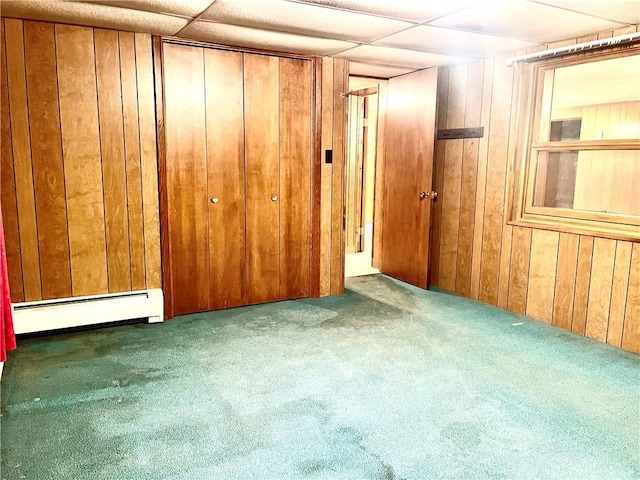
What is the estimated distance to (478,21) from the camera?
9.25 feet

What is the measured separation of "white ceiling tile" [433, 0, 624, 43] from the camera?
258cm

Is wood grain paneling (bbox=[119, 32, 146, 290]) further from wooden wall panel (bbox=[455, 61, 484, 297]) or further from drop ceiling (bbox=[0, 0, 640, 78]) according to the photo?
wooden wall panel (bbox=[455, 61, 484, 297])

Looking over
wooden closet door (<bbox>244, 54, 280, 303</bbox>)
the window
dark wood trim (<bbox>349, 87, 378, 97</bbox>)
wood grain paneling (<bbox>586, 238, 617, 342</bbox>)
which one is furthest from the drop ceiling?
dark wood trim (<bbox>349, 87, 378, 97</bbox>)

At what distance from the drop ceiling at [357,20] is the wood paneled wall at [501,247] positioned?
0.44 metres

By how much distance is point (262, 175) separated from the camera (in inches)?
152

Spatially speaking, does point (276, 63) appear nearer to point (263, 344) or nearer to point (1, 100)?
point (1, 100)

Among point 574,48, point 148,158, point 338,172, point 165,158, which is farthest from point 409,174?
point 148,158

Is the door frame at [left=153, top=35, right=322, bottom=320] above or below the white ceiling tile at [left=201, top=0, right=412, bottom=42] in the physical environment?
below

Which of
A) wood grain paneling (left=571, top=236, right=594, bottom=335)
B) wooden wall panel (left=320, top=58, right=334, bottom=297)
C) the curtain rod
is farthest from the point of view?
wooden wall panel (left=320, top=58, right=334, bottom=297)

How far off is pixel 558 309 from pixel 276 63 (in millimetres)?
2872

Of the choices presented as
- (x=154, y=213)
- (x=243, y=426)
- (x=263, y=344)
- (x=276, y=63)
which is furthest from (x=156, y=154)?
(x=243, y=426)

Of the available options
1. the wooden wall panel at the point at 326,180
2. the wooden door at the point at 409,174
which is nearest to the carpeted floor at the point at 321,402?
the wooden wall panel at the point at 326,180

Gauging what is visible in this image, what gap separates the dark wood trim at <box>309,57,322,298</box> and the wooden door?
0.98 metres

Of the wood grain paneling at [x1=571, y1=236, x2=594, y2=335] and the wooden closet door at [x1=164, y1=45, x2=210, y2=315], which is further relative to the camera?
the wooden closet door at [x1=164, y1=45, x2=210, y2=315]
